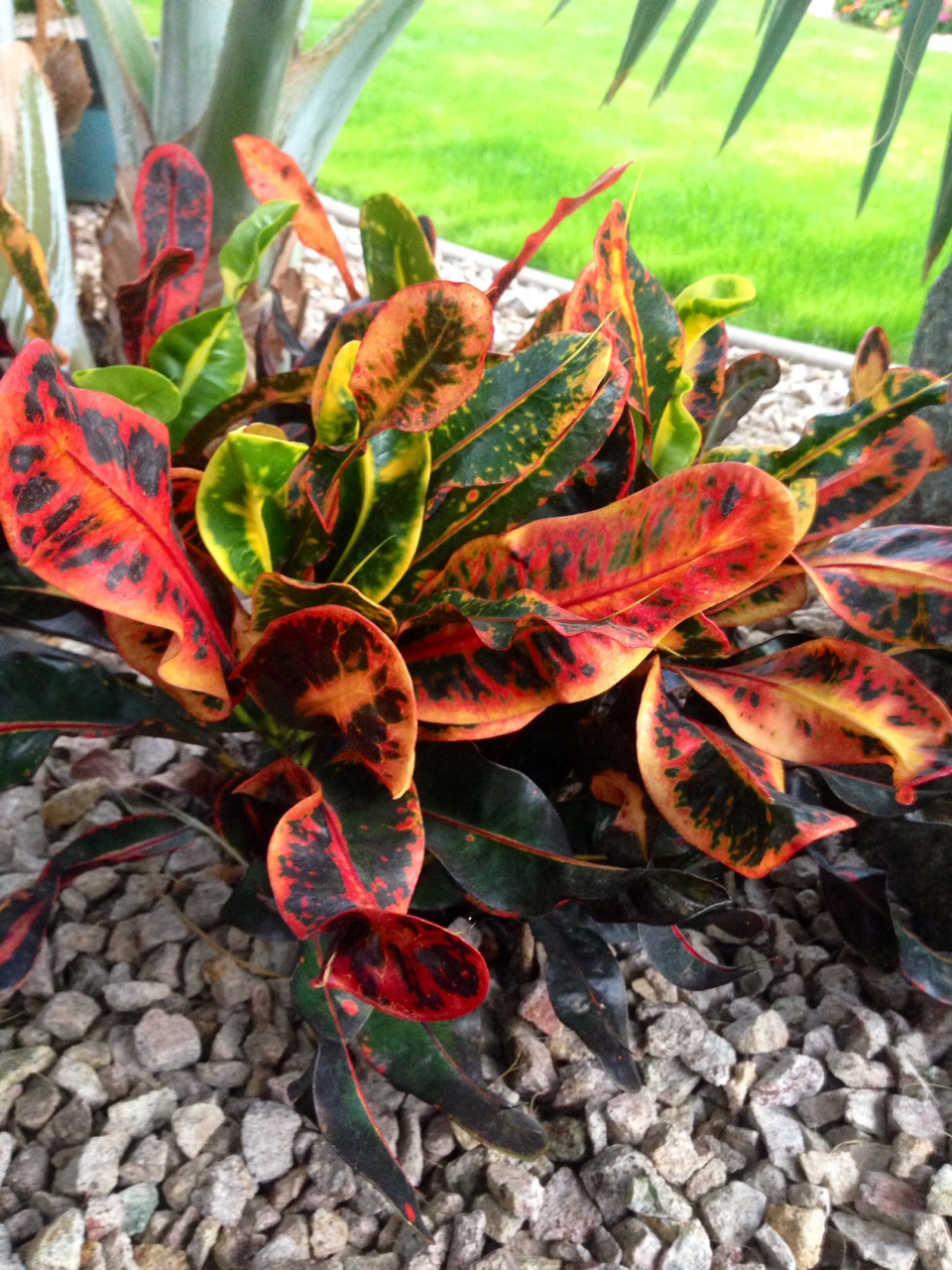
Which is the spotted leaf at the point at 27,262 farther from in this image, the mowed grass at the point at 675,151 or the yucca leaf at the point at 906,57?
the mowed grass at the point at 675,151

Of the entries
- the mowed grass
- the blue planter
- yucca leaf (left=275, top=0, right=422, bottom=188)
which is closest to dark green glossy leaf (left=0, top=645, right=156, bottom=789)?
yucca leaf (left=275, top=0, right=422, bottom=188)


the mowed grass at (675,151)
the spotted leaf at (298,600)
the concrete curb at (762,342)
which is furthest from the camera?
the mowed grass at (675,151)

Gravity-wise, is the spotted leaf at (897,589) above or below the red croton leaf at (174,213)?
below

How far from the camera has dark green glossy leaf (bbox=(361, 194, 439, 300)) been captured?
76cm

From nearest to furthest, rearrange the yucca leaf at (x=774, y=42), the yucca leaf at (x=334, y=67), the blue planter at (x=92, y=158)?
the yucca leaf at (x=774, y=42) → the yucca leaf at (x=334, y=67) → the blue planter at (x=92, y=158)

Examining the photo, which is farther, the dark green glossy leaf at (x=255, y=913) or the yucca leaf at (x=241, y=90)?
the yucca leaf at (x=241, y=90)

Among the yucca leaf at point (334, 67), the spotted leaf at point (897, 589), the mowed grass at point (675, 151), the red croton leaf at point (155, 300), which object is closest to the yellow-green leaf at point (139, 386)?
the red croton leaf at point (155, 300)

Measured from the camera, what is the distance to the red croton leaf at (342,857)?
0.54 meters

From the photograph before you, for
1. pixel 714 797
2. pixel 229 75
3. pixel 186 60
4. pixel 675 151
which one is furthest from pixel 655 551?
pixel 675 151

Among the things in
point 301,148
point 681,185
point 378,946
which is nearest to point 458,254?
point 681,185

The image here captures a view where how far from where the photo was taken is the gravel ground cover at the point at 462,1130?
681 millimetres

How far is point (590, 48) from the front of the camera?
3.69m

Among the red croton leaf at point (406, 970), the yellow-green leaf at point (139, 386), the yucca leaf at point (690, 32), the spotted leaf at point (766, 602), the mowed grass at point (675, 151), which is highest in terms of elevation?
the yucca leaf at point (690, 32)

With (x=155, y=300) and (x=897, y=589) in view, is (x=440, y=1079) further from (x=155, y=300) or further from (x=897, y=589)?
(x=155, y=300)
